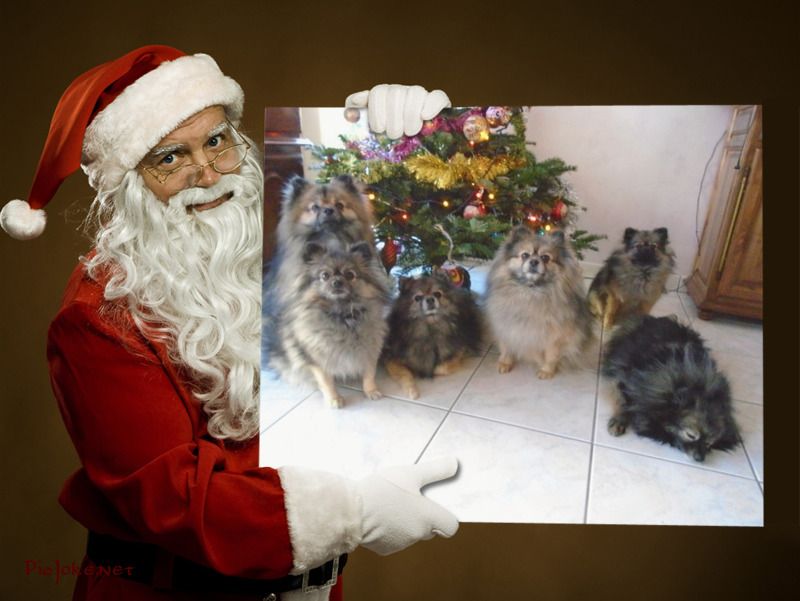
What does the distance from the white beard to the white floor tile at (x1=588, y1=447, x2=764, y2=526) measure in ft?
2.36

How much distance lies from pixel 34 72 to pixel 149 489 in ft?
5.38

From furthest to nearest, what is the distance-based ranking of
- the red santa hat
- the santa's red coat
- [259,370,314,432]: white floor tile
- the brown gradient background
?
the brown gradient background → [259,370,314,432]: white floor tile → the red santa hat → the santa's red coat

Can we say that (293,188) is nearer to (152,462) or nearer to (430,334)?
(430,334)

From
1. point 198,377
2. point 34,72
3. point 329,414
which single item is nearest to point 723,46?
point 329,414

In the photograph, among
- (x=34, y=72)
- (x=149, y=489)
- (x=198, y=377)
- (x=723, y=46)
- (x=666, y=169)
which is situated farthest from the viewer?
(x=34, y=72)

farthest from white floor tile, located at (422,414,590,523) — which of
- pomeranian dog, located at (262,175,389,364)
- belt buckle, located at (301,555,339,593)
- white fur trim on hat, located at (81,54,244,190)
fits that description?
white fur trim on hat, located at (81,54,244,190)

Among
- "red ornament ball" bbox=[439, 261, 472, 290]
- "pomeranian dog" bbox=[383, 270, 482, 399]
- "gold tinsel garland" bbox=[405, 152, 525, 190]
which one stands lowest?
"pomeranian dog" bbox=[383, 270, 482, 399]

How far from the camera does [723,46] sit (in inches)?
68.9

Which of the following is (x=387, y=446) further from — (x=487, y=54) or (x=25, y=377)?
(x=25, y=377)

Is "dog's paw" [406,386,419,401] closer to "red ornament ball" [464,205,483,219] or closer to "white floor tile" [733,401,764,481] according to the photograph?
"red ornament ball" [464,205,483,219]

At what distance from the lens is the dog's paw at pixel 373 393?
4.02 feet

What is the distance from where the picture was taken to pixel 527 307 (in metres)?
1.21

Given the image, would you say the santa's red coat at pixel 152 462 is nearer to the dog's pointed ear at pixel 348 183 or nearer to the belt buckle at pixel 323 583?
the belt buckle at pixel 323 583

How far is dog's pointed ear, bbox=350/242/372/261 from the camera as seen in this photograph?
47.3 inches
